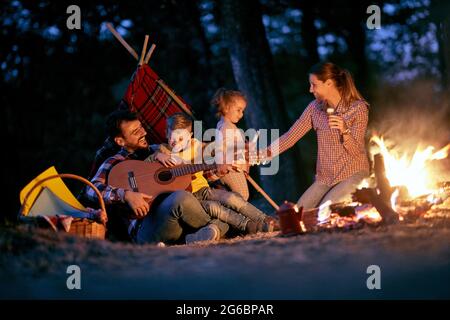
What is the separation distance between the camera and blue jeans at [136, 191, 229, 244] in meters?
4.65

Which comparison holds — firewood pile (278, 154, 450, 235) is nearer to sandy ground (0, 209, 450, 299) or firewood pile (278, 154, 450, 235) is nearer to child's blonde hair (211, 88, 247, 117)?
sandy ground (0, 209, 450, 299)

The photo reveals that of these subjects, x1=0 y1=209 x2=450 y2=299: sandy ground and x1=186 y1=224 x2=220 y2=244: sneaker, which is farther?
x1=186 y1=224 x2=220 y2=244: sneaker

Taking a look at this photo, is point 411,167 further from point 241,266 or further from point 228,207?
point 241,266

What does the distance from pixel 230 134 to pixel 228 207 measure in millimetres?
617

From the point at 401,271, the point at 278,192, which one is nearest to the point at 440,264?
the point at 401,271

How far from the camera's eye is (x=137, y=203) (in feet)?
15.0

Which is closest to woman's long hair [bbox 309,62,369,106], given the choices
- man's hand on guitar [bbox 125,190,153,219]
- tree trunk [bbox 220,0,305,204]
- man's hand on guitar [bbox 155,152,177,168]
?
man's hand on guitar [bbox 155,152,177,168]

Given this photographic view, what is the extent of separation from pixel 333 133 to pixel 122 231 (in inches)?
75.3
